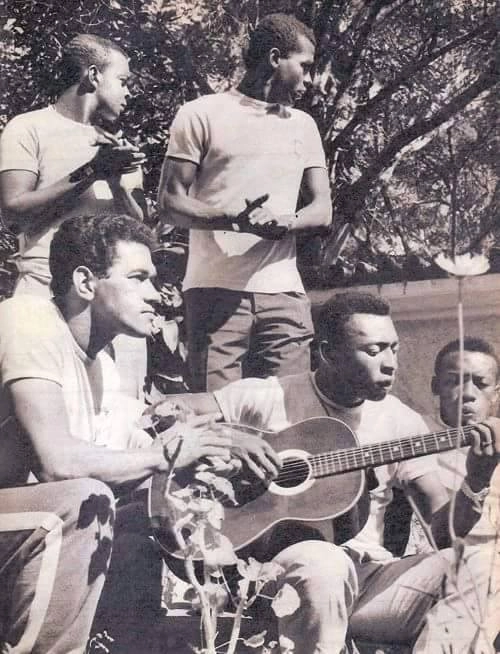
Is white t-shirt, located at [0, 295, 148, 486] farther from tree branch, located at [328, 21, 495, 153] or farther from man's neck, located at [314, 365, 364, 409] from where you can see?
tree branch, located at [328, 21, 495, 153]

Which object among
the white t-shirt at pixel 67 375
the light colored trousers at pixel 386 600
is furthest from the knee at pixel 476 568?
the white t-shirt at pixel 67 375

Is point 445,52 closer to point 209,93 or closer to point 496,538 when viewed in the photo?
point 209,93

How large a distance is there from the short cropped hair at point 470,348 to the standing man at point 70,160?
881mm

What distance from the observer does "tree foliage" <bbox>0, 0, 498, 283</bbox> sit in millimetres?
2873

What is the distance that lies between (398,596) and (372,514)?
0.71ft

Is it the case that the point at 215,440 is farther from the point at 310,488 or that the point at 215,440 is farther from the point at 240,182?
the point at 240,182

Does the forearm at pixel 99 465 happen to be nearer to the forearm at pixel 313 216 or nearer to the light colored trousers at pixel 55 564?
the light colored trousers at pixel 55 564

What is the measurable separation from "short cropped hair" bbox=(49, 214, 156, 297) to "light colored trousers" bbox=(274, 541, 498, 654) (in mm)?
894

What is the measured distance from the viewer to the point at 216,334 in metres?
2.85

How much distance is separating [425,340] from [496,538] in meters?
0.54

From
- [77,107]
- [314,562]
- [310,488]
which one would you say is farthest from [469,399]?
[77,107]

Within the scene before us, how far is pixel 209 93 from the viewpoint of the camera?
115 inches

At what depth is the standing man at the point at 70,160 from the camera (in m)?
2.91

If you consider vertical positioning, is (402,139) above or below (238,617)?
above
